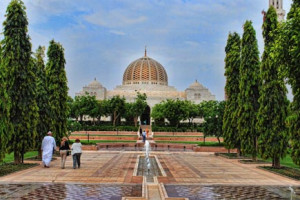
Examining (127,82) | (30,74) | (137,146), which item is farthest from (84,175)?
(127,82)

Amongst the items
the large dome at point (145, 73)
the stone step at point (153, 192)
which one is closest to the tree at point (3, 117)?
the stone step at point (153, 192)

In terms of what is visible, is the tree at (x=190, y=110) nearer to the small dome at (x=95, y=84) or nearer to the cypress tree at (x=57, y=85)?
the small dome at (x=95, y=84)

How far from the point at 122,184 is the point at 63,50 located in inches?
493

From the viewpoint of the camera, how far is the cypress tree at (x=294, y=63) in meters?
7.93

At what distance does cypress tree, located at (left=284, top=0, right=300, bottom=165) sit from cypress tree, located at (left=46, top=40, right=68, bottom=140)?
44.3 feet

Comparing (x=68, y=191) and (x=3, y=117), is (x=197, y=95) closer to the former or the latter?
(x=3, y=117)

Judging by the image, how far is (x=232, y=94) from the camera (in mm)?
20109

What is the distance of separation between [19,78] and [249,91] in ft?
36.8

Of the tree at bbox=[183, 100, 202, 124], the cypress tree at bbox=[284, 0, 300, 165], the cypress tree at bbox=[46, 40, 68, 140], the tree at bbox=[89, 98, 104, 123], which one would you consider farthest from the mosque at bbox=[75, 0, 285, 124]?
the cypress tree at bbox=[284, 0, 300, 165]

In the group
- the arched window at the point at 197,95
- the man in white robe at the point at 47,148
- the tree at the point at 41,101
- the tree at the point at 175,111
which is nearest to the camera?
the man in white robe at the point at 47,148

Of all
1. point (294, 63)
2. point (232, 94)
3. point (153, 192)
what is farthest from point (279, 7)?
point (153, 192)

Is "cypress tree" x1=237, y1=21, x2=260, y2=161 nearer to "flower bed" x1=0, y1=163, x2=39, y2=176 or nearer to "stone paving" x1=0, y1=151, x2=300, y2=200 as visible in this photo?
"stone paving" x1=0, y1=151, x2=300, y2=200

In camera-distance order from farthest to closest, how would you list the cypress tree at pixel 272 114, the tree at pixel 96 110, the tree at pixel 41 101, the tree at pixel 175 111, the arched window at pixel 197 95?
the arched window at pixel 197 95, the tree at pixel 96 110, the tree at pixel 175 111, the tree at pixel 41 101, the cypress tree at pixel 272 114

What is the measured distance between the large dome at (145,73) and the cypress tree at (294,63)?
216 ft
